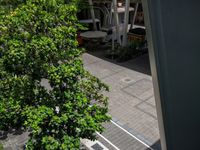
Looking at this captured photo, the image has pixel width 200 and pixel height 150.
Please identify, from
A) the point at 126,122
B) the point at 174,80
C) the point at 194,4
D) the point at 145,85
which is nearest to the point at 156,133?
the point at 126,122

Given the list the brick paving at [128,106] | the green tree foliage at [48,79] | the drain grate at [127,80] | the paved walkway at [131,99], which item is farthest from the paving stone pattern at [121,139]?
the drain grate at [127,80]

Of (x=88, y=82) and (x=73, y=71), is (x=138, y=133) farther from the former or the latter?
(x=73, y=71)

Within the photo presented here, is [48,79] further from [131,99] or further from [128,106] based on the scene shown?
[131,99]

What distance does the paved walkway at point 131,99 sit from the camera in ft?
31.5

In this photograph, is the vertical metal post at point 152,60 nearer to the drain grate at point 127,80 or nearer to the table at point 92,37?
Result: the drain grate at point 127,80

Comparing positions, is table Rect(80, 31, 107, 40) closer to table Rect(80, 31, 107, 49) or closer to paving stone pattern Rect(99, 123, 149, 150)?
table Rect(80, 31, 107, 49)

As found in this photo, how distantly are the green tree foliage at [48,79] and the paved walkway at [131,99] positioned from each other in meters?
4.24

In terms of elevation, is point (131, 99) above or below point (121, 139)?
above

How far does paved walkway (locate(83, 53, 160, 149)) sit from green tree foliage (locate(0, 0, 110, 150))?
4.24 meters

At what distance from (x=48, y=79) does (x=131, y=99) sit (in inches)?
287

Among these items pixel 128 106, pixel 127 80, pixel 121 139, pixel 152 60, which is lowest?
pixel 121 139

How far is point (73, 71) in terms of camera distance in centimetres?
521

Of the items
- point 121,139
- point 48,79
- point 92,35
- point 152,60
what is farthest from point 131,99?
point 92,35

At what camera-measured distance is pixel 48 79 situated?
18.3 feet
